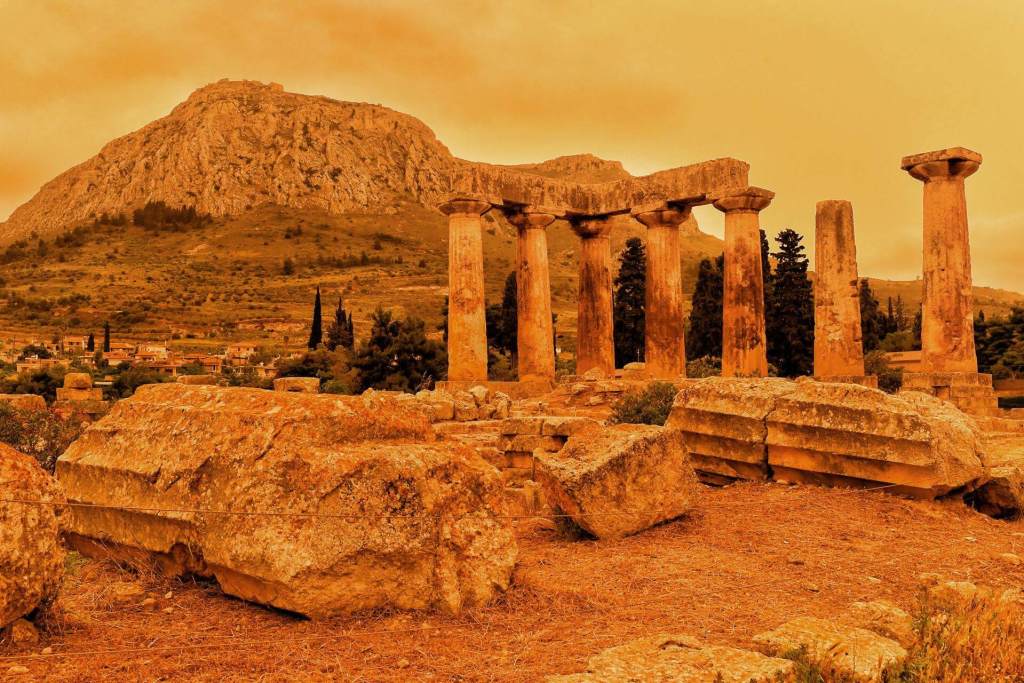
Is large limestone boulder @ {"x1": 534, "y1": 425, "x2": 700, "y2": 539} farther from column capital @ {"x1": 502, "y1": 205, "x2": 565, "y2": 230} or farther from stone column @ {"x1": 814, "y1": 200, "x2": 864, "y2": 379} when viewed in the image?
column capital @ {"x1": 502, "y1": 205, "x2": 565, "y2": 230}

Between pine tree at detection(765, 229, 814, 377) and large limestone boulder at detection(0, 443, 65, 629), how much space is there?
33762 millimetres

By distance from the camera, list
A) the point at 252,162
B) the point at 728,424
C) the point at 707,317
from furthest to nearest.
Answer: the point at 252,162, the point at 707,317, the point at 728,424

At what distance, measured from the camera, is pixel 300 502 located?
16.3 feet

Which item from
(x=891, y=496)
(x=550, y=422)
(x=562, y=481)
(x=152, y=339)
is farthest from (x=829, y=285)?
(x=152, y=339)

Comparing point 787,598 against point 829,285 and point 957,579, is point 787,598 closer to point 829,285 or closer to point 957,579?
point 957,579

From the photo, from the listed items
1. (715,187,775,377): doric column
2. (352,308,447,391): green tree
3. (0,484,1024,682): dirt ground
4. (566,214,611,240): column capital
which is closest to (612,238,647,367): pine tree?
(352,308,447,391): green tree

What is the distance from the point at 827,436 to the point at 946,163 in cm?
1344

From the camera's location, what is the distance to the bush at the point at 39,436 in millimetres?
11531

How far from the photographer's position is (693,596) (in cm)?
560

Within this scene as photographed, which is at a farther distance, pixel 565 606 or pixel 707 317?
pixel 707 317

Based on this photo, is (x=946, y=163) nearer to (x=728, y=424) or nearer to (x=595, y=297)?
(x=595, y=297)

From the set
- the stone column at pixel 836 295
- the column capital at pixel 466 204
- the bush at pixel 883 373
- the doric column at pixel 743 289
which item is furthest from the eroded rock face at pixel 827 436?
the bush at pixel 883 373

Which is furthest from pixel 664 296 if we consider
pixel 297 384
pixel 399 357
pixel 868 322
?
pixel 868 322

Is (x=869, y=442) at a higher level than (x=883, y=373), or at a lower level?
lower
